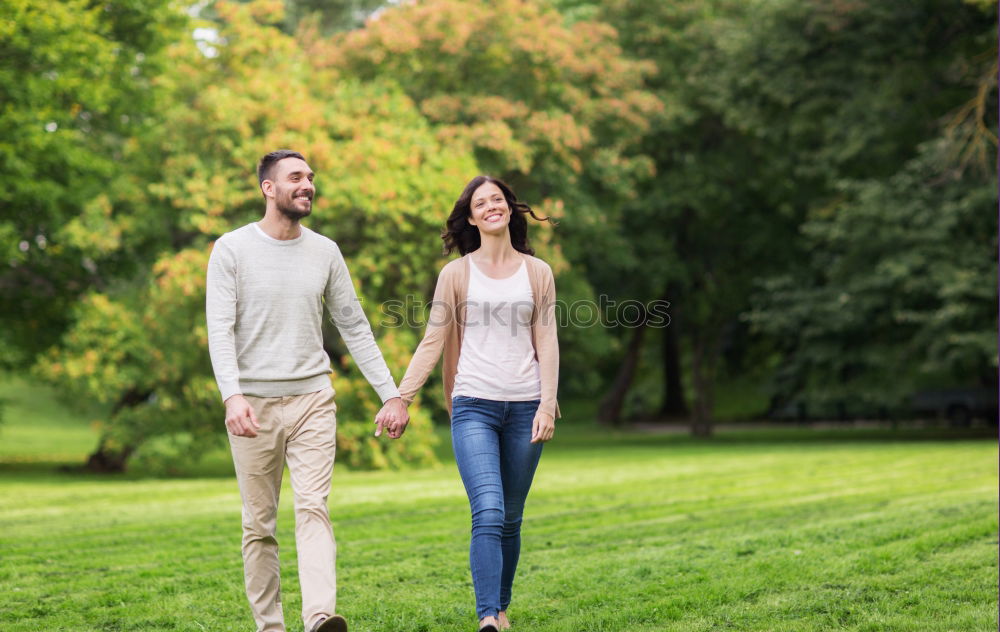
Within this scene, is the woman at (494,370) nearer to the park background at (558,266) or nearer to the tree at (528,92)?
the park background at (558,266)

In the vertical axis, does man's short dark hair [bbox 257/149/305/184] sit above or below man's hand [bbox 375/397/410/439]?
above

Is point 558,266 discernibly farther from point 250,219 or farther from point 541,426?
point 541,426

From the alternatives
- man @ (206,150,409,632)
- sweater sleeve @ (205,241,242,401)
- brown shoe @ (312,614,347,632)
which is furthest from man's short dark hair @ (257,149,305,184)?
brown shoe @ (312,614,347,632)

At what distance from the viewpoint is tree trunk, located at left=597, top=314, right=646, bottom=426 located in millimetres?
33969

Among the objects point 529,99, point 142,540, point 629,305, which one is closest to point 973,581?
point 142,540

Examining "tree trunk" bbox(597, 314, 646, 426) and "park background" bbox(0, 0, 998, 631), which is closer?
"park background" bbox(0, 0, 998, 631)

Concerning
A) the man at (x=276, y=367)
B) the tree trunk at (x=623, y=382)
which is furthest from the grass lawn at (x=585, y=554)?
the tree trunk at (x=623, y=382)

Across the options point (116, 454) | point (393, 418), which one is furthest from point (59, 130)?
point (393, 418)

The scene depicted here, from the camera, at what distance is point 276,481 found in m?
5.16

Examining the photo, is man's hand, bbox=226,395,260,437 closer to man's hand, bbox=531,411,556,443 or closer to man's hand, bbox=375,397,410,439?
man's hand, bbox=375,397,410,439

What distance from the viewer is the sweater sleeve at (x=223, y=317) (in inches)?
192

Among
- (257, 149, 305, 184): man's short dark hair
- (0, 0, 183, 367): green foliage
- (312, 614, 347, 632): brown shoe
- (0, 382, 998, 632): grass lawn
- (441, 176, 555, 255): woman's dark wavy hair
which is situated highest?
(0, 0, 183, 367): green foliage

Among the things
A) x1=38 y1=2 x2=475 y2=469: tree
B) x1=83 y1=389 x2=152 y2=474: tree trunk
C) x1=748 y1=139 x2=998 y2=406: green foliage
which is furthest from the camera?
x1=748 y1=139 x2=998 y2=406: green foliage

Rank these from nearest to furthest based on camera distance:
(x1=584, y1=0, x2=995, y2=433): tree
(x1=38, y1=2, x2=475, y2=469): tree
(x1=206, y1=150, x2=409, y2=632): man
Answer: (x1=206, y1=150, x2=409, y2=632): man < (x1=38, y1=2, x2=475, y2=469): tree < (x1=584, y1=0, x2=995, y2=433): tree
